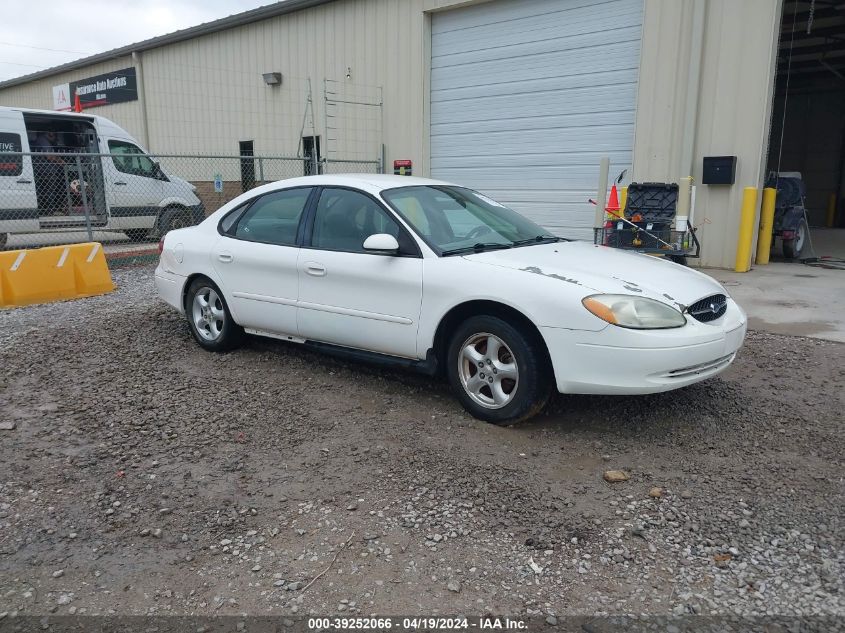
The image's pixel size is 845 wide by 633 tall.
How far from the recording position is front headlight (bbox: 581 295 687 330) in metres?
3.66

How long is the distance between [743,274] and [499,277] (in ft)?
23.6

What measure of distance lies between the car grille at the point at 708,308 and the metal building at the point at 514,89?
6621 mm

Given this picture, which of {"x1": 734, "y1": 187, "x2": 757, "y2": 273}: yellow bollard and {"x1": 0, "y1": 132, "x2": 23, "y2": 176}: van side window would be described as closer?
{"x1": 734, "y1": 187, "x2": 757, "y2": 273}: yellow bollard

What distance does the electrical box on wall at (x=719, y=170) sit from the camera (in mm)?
9797

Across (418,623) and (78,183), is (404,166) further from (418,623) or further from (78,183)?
(418,623)

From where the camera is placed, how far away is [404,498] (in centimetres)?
330

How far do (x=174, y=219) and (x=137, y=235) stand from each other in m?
0.82

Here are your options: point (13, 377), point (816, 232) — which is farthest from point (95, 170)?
point (816, 232)

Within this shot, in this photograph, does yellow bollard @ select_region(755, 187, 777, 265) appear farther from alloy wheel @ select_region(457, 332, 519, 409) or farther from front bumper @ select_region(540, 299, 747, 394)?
alloy wheel @ select_region(457, 332, 519, 409)

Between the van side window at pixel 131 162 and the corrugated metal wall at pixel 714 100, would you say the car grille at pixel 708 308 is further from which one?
the van side window at pixel 131 162

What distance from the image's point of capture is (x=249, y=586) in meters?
2.66

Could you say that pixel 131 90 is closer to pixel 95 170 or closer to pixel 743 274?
pixel 95 170

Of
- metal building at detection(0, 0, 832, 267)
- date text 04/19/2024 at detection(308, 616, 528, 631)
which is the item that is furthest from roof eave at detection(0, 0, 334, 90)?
date text 04/19/2024 at detection(308, 616, 528, 631)

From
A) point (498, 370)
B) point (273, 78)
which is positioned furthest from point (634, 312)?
point (273, 78)
